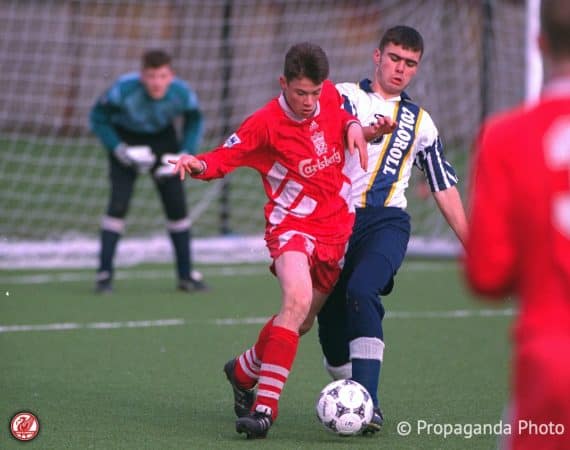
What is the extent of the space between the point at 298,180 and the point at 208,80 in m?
8.68

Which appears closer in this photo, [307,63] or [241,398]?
[307,63]

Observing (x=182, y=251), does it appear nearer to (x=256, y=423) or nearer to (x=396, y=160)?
(x=396, y=160)

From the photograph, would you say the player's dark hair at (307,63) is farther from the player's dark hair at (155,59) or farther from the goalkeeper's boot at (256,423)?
the player's dark hair at (155,59)

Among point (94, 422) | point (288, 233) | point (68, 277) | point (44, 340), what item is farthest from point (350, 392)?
point (68, 277)

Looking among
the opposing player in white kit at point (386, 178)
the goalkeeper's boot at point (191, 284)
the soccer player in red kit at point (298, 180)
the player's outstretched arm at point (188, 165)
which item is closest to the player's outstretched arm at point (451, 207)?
the opposing player in white kit at point (386, 178)

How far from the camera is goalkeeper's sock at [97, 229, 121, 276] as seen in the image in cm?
1008

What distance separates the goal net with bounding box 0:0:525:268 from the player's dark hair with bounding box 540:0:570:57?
949 centimetres

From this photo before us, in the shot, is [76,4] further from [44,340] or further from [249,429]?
[249,429]

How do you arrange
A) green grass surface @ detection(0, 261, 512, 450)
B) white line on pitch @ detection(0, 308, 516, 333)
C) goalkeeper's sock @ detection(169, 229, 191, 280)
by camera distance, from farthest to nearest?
goalkeeper's sock @ detection(169, 229, 191, 280) < white line on pitch @ detection(0, 308, 516, 333) < green grass surface @ detection(0, 261, 512, 450)

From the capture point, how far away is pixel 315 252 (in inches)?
218

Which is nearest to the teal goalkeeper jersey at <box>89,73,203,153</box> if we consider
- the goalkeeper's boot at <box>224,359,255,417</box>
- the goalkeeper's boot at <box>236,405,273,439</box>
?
the goalkeeper's boot at <box>224,359,255,417</box>

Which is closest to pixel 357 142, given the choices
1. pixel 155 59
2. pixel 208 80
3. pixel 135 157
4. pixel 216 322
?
pixel 216 322

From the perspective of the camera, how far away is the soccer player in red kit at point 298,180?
5.39 meters

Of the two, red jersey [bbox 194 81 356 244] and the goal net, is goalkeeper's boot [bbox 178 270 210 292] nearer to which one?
the goal net
